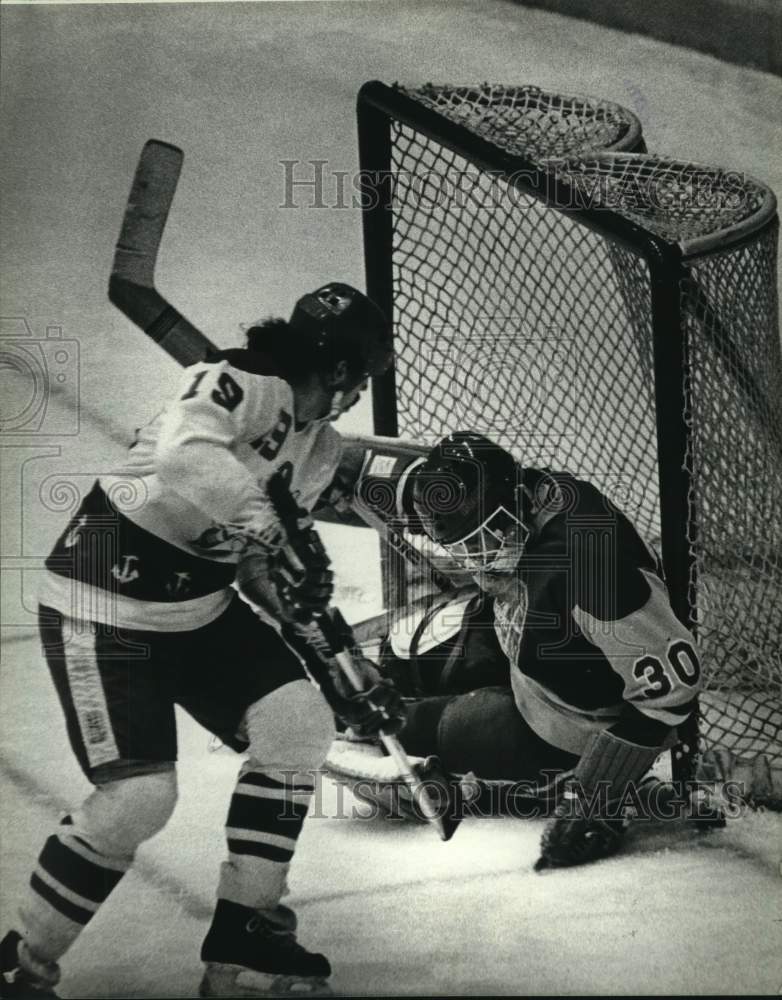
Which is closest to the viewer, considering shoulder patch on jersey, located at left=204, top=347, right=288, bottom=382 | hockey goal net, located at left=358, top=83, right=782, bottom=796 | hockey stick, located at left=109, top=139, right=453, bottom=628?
Answer: shoulder patch on jersey, located at left=204, top=347, right=288, bottom=382

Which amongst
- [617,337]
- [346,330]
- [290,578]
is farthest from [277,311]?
[617,337]

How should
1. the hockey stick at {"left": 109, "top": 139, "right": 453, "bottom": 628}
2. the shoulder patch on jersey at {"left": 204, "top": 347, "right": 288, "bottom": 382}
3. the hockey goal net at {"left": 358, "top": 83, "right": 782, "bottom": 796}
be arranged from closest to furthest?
1. the shoulder patch on jersey at {"left": 204, "top": 347, "right": 288, "bottom": 382}
2. the hockey goal net at {"left": 358, "top": 83, "right": 782, "bottom": 796}
3. the hockey stick at {"left": 109, "top": 139, "right": 453, "bottom": 628}

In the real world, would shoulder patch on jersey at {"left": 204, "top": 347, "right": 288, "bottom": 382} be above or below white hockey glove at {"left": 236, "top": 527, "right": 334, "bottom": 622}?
above

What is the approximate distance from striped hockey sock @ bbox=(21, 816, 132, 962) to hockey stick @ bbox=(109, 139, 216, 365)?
0.97 metres

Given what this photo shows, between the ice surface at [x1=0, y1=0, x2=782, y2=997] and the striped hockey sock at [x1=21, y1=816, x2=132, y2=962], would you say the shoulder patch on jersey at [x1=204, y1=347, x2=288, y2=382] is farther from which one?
the striped hockey sock at [x1=21, y1=816, x2=132, y2=962]

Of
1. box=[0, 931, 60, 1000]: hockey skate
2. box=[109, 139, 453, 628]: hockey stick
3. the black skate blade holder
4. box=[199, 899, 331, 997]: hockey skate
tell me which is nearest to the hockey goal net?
box=[109, 139, 453, 628]: hockey stick

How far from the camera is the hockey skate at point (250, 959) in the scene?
8.61 ft

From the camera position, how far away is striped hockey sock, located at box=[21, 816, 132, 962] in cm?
259

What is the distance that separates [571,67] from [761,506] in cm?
101

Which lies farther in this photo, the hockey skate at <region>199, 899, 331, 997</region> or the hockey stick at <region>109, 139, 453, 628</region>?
the hockey stick at <region>109, 139, 453, 628</region>

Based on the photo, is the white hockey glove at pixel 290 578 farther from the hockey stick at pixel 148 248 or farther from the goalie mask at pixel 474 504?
the hockey stick at pixel 148 248

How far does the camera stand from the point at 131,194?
9.49 ft

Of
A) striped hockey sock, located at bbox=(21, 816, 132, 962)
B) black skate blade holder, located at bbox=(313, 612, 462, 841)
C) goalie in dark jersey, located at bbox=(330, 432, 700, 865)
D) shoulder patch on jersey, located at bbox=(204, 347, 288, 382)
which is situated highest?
shoulder patch on jersey, located at bbox=(204, 347, 288, 382)

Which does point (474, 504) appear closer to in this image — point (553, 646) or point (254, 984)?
point (553, 646)
